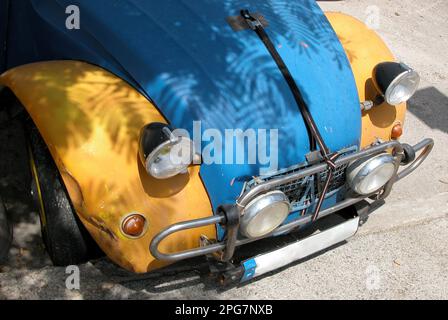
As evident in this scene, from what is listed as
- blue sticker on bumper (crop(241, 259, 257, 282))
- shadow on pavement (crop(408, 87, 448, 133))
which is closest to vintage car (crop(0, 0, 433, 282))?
blue sticker on bumper (crop(241, 259, 257, 282))

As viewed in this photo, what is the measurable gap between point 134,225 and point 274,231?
73cm

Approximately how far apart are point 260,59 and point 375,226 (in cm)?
146

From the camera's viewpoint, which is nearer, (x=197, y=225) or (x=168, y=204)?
(x=197, y=225)

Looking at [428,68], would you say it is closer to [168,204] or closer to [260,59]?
[260,59]

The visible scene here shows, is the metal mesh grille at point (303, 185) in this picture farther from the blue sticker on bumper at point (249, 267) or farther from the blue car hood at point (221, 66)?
the blue sticker on bumper at point (249, 267)

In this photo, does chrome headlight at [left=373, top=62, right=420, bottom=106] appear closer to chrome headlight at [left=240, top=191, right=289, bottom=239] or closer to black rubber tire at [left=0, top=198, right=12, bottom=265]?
chrome headlight at [left=240, top=191, right=289, bottom=239]

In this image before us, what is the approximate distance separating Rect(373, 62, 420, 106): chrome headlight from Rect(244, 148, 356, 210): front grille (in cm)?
45

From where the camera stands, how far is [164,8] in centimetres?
339

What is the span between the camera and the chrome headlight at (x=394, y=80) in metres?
3.41

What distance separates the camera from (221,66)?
10.5 feet

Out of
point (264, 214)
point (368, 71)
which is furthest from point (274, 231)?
point (368, 71)

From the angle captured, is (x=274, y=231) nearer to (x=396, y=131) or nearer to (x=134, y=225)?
(x=134, y=225)

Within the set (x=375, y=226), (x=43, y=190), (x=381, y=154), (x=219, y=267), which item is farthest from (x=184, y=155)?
(x=375, y=226)

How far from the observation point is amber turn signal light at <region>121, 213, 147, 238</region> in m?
2.81
